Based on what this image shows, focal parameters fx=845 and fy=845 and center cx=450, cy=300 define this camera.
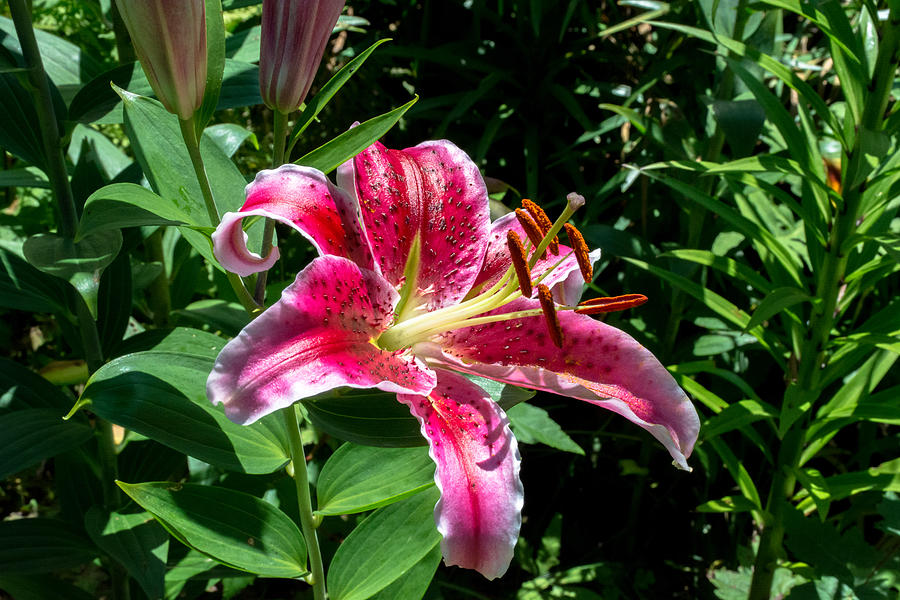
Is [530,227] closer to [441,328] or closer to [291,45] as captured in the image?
[441,328]

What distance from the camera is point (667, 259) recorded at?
5.05 feet

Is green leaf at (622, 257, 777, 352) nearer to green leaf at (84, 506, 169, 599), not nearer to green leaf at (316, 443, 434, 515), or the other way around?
green leaf at (316, 443, 434, 515)

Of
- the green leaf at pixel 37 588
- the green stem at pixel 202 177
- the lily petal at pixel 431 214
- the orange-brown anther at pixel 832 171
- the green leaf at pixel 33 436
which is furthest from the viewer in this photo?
the orange-brown anther at pixel 832 171

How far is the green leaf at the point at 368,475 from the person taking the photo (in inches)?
33.4

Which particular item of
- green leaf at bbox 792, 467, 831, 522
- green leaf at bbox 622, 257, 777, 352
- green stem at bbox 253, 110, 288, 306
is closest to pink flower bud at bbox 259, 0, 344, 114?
green stem at bbox 253, 110, 288, 306

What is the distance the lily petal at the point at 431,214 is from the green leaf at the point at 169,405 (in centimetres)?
20

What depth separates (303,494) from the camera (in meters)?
0.81

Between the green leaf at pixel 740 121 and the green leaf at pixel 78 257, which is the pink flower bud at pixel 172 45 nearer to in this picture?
the green leaf at pixel 78 257

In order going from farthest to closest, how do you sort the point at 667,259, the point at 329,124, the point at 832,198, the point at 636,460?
the point at 329,124
the point at 636,460
the point at 667,259
the point at 832,198

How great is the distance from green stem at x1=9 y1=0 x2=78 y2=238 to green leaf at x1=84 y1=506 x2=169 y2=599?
0.34 m

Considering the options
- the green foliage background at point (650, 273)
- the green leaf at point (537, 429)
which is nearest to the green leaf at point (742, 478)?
the green foliage background at point (650, 273)

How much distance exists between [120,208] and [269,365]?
0.69 feet

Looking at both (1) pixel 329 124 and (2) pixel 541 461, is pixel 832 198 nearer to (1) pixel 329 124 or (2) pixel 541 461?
(2) pixel 541 461

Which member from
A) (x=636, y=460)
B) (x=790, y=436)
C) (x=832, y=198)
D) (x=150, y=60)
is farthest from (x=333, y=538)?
(x=150, y=60)
